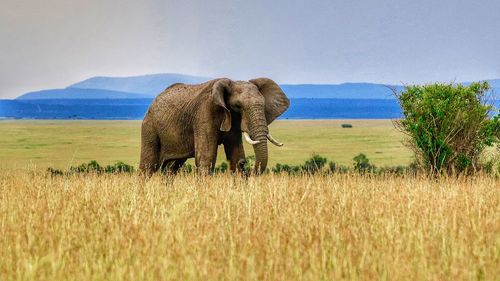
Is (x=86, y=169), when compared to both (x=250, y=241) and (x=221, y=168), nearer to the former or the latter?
(x=221, y=168)

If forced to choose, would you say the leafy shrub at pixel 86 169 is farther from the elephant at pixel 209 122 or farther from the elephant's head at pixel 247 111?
the elephant's head at pixel 247 111

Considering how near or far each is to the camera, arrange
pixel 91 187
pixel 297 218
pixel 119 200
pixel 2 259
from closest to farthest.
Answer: pixel 2 259, pixel 297 218, pixel 119 200, pixel 91 187

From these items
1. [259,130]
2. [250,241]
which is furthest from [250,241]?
[259,130]

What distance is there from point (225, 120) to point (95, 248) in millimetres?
7608

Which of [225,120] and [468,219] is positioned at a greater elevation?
[225,120]

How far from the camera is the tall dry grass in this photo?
8.34 m

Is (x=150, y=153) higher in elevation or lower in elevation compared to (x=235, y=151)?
lower

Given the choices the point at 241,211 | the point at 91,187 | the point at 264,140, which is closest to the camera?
the point at 241,211

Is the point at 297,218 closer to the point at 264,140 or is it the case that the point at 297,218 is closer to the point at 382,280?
the point at 382,280

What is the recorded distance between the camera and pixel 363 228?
32.5 feet

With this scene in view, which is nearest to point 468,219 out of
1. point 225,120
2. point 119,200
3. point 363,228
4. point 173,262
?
point 363,228

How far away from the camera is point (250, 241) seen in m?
9.29

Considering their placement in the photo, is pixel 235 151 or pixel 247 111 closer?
pixel 247 111

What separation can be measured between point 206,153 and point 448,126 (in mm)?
7531
